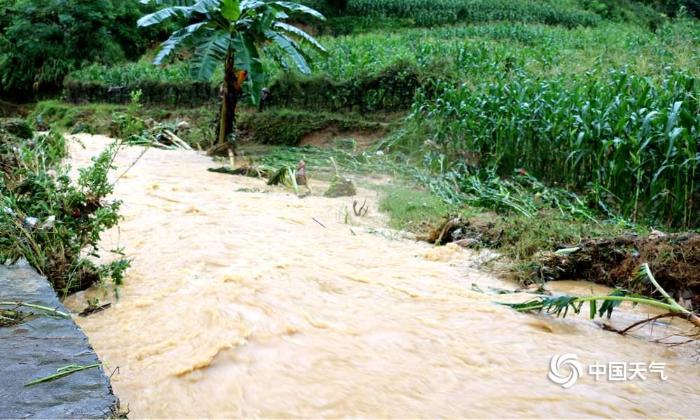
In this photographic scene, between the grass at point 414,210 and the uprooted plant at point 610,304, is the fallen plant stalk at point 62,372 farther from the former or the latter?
the grass at point 414,210

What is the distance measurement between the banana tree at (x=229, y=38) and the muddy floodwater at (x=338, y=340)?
16.6 ft

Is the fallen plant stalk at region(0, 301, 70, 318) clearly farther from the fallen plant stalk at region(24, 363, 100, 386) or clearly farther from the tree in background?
the tree in background

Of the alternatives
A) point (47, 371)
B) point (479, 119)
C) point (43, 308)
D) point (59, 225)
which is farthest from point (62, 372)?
point (479, 119)

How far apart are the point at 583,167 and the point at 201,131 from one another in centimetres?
804

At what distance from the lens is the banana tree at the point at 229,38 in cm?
973

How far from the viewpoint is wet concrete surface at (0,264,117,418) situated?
2010 millimetres

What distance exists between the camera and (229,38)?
9992mm

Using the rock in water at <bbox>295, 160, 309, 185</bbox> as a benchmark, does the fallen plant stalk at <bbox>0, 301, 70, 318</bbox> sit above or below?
above

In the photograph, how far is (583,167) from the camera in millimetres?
6770

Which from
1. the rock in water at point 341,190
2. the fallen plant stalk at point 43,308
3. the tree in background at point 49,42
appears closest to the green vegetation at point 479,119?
the rock in water at point 341,190

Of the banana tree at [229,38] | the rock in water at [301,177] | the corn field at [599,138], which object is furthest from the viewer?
the banana tree at [229,38]

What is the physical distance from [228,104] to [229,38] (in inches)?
49.3

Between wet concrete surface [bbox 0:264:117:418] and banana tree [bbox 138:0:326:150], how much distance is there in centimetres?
730

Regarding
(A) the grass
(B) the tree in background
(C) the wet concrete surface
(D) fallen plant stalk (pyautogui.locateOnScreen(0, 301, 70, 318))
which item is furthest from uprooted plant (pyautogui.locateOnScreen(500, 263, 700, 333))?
(B) the tree in background
